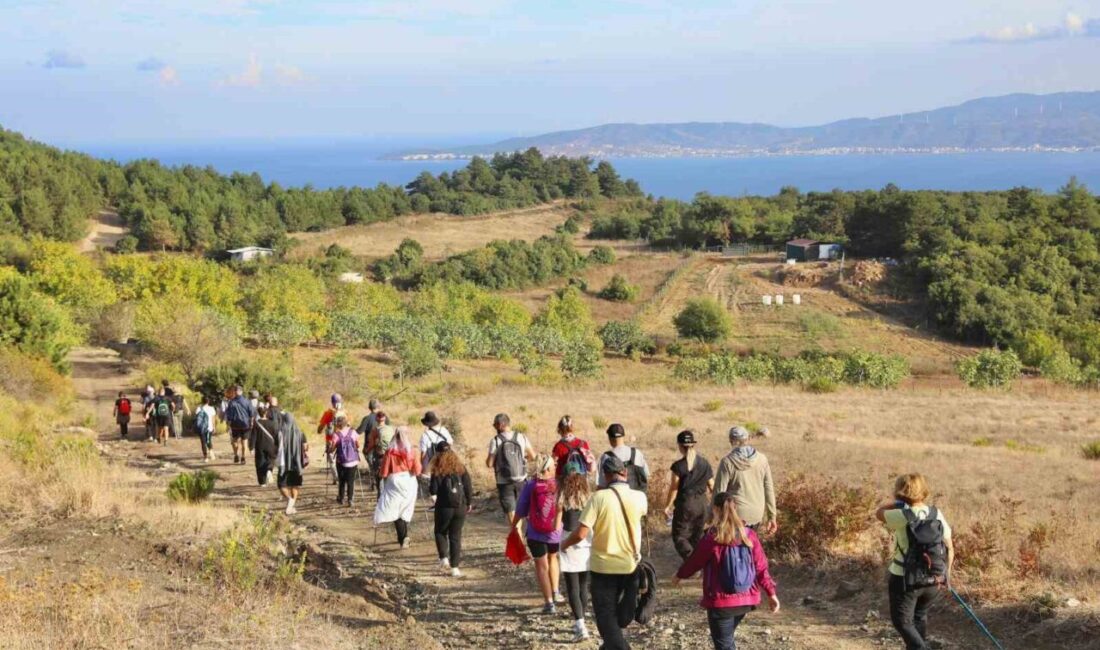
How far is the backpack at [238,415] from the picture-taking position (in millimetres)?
15398

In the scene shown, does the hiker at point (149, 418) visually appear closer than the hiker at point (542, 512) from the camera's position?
No

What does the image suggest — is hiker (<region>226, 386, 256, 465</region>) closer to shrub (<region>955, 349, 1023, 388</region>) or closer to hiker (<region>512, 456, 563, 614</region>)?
hiker (<region>512, 456, 563, 614</region>)

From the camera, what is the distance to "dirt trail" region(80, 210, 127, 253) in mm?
79250

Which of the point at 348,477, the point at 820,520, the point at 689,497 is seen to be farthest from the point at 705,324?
the point at 689,497

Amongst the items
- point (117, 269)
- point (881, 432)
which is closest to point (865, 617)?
point (881, 432)

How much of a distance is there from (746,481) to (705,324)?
4728cm

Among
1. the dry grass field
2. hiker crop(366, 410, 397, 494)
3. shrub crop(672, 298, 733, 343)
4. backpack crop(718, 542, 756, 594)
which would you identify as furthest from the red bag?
the dry grass field

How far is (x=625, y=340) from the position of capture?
5356cm

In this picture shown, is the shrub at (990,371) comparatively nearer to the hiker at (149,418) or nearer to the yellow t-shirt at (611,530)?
the hiker at (149,418)

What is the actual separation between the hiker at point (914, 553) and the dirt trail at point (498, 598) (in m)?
0.98

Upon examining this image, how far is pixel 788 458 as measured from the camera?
52.2ft

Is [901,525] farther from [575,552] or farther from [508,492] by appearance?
[508,492]

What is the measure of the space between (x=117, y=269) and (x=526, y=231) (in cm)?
5838

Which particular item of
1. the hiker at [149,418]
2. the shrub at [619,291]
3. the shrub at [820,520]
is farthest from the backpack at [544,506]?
the shrub at [619,291]
